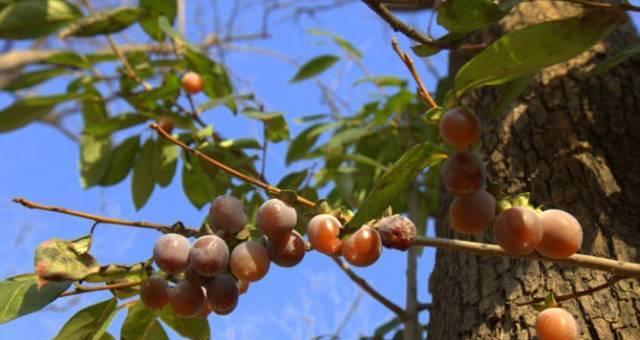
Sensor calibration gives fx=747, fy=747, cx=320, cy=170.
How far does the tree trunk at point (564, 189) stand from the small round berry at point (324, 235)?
0.34 metres

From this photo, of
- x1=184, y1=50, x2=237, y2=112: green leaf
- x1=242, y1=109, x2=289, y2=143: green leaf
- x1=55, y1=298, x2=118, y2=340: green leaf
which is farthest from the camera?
x1=184, y1=50, x2=237, y2=112: green leaf

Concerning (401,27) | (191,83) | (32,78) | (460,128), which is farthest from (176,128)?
(460,128)

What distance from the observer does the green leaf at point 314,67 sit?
1.96 m

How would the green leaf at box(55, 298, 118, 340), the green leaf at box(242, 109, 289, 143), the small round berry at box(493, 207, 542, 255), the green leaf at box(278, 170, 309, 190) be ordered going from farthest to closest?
the green leaf at box(278, 170, 309, 190) → the green leaf at box(242, 109, 289, 143) → the green leaf at box(55, 298, 118, 340) → the small round berry at box(493, 207, 542, 255)

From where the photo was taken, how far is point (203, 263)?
0.71m

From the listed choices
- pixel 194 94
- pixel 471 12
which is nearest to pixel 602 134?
pixel 471 12

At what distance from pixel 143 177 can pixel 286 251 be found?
1.01 meters

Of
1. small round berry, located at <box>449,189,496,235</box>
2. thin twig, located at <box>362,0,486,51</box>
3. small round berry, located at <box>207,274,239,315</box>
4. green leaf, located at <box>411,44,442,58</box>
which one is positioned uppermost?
thin twig, located at <box>362,0,486,51</box>

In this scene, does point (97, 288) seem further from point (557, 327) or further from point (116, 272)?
point (557, 327)

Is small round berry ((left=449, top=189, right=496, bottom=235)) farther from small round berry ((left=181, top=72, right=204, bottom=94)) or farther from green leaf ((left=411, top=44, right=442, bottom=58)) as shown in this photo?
small round berry ((left=181, top=72, right=204, bottom=94))

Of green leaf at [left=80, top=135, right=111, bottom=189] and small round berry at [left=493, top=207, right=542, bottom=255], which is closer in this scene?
small round berry at [left=493, top=207, right=542, bottom=255]

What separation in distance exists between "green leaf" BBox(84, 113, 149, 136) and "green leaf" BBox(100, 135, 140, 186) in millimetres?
102

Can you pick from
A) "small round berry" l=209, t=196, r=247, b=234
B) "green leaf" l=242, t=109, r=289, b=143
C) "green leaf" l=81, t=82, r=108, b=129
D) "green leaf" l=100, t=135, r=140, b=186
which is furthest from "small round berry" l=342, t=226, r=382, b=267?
"green leaf" l=81, t=82, r=108, b=129

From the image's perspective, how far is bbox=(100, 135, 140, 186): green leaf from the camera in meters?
1.71
